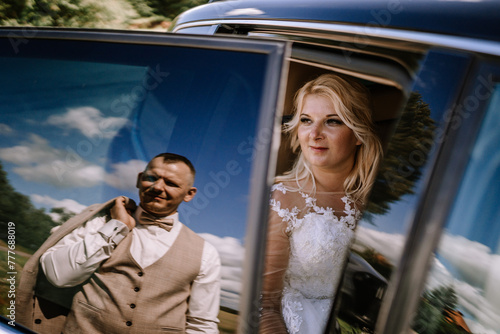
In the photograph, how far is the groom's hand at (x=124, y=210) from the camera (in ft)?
3.68

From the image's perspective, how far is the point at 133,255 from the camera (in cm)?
110

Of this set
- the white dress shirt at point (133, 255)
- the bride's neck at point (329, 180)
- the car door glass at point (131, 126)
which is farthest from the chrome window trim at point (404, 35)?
the white dress shirt at point (133, 255)

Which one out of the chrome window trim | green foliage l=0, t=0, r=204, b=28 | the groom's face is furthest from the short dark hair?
green foliage l=0, t=0, r=204, b=28

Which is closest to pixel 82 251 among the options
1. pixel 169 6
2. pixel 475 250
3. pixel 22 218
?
pixel 22 218

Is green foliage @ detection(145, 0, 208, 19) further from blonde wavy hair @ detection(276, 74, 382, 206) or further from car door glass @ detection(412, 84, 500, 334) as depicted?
car door glass @ detection(412, 84, 500, 334)

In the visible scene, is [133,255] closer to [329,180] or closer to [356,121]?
[329,180]

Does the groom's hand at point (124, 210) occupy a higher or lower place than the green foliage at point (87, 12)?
lower

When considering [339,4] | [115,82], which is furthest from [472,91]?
[115,82]

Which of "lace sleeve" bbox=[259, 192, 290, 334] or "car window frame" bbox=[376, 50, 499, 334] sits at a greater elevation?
"car window frame" bbox=[376, 50, 499, 334]

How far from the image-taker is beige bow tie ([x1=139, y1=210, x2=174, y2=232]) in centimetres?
111

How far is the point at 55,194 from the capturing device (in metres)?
1.22

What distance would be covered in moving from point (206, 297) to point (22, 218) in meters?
0.71

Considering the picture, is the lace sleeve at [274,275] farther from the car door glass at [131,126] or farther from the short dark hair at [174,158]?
the short dark hair at [174,158]

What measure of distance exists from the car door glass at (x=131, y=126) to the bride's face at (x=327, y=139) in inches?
12.5
